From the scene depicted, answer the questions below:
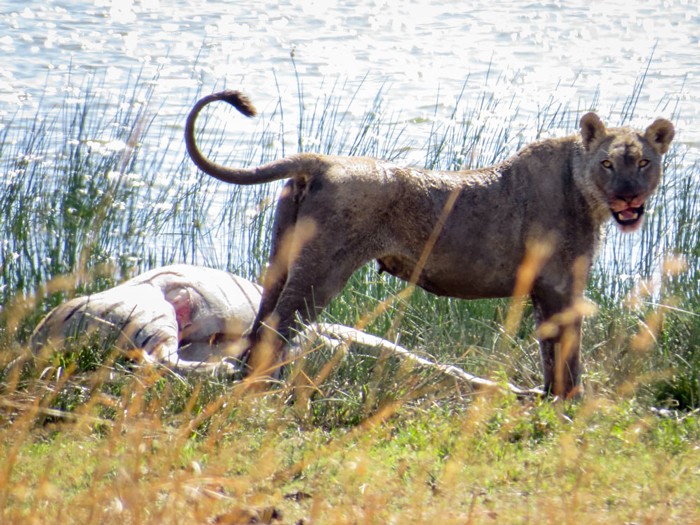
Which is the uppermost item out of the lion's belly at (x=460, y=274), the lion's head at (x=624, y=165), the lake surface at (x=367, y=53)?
the lion's head at (x=624, y=165)

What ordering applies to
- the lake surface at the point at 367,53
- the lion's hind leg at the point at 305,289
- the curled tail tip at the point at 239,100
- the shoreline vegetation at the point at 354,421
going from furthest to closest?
the lake surface at the point at 367,53 < the curled tail tip at the point at 239,100 < the lion's hind leg at the point at 305,289 < the shoreline vegetation at the point at 354,421

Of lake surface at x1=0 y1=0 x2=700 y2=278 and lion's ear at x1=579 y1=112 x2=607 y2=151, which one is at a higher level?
lion's ear at x1=579 y1=112 x2=607 y2=151

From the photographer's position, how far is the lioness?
659cm

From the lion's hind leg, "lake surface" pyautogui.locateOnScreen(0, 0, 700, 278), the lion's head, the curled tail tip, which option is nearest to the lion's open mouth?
the lion's head

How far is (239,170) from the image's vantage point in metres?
6.71

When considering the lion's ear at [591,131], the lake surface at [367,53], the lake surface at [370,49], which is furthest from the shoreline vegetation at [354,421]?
the lake surface at [370,49]

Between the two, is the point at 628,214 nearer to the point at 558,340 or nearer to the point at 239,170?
the point at 558,340

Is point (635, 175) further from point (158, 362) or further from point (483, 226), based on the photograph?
point (158, 362)

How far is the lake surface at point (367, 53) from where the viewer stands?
1655 centimetres

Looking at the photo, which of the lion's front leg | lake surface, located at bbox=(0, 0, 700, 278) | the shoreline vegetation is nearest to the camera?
the shoreline vegetation

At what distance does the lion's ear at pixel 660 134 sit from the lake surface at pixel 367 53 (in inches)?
276

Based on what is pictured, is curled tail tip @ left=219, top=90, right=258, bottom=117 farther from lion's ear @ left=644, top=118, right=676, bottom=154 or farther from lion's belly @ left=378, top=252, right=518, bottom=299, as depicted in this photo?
lion's ear @ left=644, top=118, right=676, bottom=154

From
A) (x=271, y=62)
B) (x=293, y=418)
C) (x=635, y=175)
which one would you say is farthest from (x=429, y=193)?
(x=271, y=62)

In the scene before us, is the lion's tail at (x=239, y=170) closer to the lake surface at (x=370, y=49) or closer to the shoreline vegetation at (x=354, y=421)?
the shoreline vegetation at (x=354, y=421)
